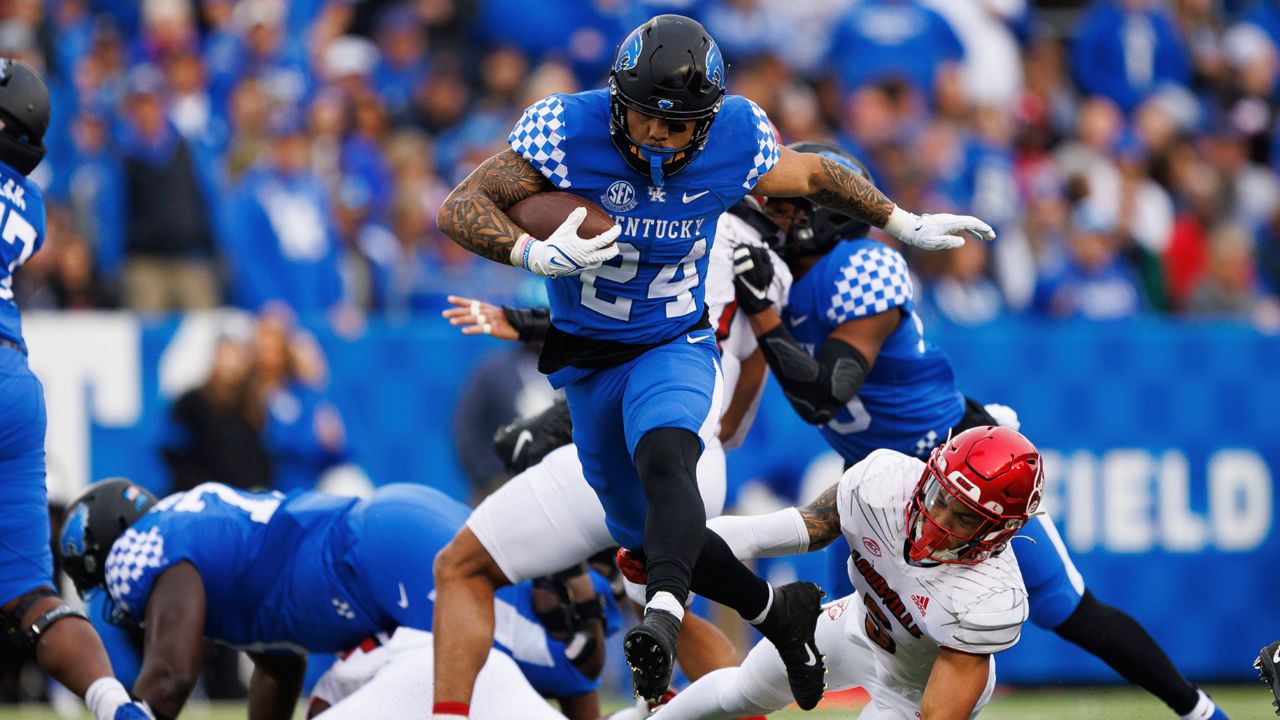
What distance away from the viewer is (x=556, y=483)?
563 centimetres

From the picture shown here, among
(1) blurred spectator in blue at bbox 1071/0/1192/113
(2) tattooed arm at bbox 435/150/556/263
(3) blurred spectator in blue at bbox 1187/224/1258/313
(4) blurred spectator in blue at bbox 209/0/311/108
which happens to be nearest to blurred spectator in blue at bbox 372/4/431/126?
(4) blurred spectator in blue at bbox 209/0/311/108

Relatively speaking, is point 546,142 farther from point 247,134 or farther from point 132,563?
point 247,134

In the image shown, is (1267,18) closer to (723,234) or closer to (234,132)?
(234,132)

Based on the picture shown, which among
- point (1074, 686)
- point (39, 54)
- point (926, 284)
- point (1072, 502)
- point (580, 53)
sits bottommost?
point (1074, 686)

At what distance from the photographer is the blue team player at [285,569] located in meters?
5.89

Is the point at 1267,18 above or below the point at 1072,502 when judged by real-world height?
above

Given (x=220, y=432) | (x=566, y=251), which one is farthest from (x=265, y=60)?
(x=566, y=251)

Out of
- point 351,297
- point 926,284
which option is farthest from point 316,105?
point 926,284

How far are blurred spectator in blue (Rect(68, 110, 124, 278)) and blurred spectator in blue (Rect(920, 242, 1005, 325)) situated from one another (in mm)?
4662

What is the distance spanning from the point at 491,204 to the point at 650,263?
20.1 inches

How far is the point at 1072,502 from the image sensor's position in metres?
10.1

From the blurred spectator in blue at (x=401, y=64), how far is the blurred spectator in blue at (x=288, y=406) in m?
2.48

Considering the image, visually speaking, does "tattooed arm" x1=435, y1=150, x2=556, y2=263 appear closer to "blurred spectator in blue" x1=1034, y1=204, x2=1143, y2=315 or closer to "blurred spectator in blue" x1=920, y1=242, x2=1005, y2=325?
"blurred spectator in blue" x1=920, y1=242, x2=1005, y2=325

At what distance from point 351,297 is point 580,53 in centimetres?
267
